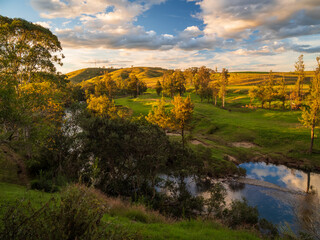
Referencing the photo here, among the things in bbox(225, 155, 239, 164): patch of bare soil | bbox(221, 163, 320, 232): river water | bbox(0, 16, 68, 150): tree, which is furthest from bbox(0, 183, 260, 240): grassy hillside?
bbox(225, 155, 239, 164): patch of bare soil

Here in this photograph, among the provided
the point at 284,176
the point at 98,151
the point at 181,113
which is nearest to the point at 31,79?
the point at 98,151

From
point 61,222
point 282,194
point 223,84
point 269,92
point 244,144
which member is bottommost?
point 282,194

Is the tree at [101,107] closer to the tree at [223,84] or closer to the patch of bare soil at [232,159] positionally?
the patch of bare soil at [232,159]

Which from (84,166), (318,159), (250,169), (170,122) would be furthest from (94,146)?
(318,159)

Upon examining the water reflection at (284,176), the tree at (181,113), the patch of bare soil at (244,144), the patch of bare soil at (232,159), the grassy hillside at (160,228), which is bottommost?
the water reflection at (284,176)

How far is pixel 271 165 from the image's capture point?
4434 cm

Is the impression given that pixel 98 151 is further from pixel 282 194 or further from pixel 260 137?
pixel 260 137

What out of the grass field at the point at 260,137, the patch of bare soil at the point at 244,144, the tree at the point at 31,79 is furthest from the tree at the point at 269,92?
the tree at the point at 31,79

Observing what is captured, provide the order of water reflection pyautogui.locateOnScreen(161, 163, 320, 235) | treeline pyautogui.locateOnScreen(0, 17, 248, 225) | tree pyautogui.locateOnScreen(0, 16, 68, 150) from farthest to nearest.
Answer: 1. water reflection pyautogui.locateOnScreen(161, 163, 320, 235)
2. treeline pyautogui.locateOnScreen(0, 17, 248, 225)
3. tree pyautogui.locateOnScreen(0, 16, 68, 150)

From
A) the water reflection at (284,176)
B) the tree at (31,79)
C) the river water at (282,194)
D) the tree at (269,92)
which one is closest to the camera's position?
the tree at (31,79)

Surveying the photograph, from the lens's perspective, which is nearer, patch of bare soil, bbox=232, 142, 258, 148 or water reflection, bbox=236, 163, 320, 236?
water reflection, bbox=236, 163, 320, 236

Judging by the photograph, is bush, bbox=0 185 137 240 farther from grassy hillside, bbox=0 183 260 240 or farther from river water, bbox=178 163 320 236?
river water, bbox=178 163 320 236

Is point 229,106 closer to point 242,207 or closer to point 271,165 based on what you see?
point 271,165

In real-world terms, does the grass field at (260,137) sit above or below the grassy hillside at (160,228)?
below
